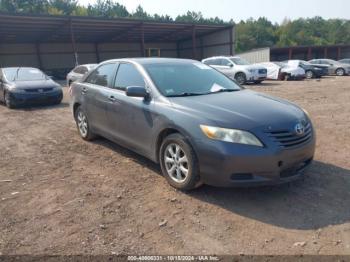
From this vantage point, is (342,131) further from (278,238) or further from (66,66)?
(66,66)

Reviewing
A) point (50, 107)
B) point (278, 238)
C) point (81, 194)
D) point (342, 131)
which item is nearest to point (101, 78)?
point (81, 194)

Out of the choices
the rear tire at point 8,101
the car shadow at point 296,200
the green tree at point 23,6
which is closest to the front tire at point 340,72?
the rear tire at point 8,101

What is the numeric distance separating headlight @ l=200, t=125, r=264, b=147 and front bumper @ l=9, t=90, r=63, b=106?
951 centimetres

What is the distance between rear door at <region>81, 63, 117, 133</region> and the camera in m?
5.54

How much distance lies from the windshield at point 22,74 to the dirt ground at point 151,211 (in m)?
7.13

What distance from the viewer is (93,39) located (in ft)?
127

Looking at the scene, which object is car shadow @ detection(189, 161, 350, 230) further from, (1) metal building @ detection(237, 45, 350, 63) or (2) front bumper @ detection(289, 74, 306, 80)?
(1) metal building @ detection(237, 45, 350, 63)

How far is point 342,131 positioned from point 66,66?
3655 cm

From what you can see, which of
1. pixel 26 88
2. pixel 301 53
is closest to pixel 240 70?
pixel 26 88

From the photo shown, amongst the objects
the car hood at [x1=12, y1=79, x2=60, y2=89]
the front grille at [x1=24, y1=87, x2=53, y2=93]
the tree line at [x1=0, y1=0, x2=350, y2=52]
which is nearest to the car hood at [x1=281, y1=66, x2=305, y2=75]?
the car hood at [x1=12, y1=79, x2=60, y2=89]

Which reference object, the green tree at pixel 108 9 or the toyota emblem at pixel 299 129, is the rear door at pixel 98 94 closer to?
the toyota emblem at pixel 299 129

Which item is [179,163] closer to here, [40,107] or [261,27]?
[40,107]

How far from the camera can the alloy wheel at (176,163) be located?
4.04 meters

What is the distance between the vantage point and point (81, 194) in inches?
168
